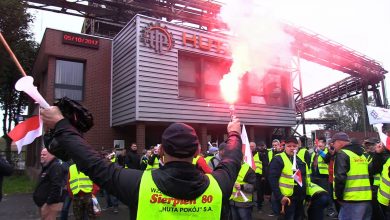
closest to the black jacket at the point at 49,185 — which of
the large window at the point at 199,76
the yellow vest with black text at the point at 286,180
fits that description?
the yellow vest with black text at the point at 286,180

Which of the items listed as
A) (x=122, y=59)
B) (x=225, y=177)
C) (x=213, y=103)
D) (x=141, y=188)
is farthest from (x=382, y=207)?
(x=122, y=59)

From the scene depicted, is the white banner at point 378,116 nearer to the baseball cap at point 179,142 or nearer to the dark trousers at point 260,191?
the dark trousers at point 260,191

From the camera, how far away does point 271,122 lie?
632 inches

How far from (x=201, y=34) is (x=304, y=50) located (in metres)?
4.70

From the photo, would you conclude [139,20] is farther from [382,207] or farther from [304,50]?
[382,207]

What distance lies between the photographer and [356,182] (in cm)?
563

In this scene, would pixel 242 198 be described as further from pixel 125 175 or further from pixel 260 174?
pixel 260 174

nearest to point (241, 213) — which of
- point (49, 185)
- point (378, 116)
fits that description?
point (49, 185)

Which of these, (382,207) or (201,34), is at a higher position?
(201,34)

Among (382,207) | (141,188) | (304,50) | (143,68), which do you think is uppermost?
(304,50)

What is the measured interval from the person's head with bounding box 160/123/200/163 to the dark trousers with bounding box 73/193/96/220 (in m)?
A: 5.66

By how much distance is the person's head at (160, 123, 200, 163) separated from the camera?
2.05 m

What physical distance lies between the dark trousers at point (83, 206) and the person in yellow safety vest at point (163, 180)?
17.8ft

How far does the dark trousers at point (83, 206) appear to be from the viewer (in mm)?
7090
